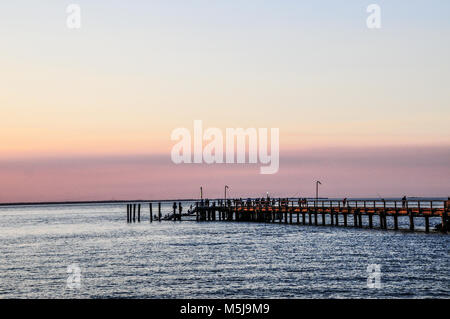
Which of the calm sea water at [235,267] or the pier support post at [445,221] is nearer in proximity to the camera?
the calm sea water at [235,267]

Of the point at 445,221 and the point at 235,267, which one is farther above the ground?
the point at 445,221

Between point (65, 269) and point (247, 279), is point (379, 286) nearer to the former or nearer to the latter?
point (247, 279)

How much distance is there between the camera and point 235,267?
4116 cm

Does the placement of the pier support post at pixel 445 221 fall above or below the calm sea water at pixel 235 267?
above

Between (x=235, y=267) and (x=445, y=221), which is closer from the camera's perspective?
(x=235, y=267)

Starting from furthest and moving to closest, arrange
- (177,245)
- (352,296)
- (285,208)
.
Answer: (285,208) < (177,245) < (352,296)

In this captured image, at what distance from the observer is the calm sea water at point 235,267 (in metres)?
31.2

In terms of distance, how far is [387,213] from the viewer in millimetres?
65812

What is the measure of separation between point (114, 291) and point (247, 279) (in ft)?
26.0

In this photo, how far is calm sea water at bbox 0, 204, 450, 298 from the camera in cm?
3125

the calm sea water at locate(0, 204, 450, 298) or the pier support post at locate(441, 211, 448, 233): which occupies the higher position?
the pier support post at locate(441, 211, 448, 233)
